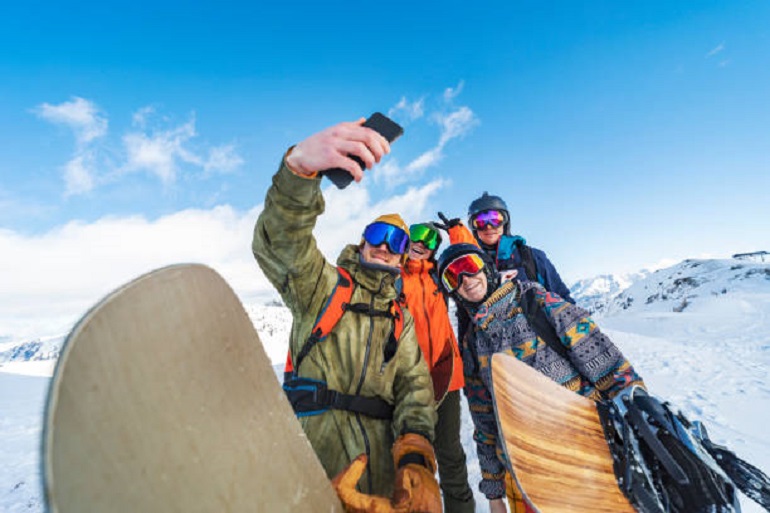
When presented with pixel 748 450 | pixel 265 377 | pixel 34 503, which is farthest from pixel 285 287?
pixel 748 450

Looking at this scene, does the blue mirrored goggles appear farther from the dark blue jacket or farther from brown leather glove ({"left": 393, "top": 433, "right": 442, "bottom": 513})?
the dark blue jacket

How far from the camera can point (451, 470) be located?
3.23m

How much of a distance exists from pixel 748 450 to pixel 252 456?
247 inches

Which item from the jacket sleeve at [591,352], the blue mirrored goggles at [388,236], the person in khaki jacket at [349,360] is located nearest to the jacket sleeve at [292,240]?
the person in khaki jacket at [349,360]

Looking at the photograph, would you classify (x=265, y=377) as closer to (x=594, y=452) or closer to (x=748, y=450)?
(x=594, y=452)

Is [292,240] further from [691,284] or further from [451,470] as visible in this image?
[691,284]

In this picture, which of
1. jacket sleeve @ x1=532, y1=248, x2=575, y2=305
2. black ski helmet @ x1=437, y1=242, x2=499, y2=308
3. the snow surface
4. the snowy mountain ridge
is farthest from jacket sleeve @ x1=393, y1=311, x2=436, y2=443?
the snowy mountain ridge

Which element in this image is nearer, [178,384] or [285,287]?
[178,384]

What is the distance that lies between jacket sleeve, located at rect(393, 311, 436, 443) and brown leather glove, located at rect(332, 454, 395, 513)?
2.30 ft

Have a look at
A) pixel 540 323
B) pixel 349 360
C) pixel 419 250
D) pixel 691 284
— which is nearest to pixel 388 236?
pixel 349 360

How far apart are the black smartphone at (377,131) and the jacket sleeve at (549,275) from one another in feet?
10.2

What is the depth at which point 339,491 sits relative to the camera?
1204mm

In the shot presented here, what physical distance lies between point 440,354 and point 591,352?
144cm

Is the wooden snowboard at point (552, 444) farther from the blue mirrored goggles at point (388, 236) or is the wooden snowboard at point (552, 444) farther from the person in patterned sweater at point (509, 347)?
the blue mirrored goggles at point (388, 236)
